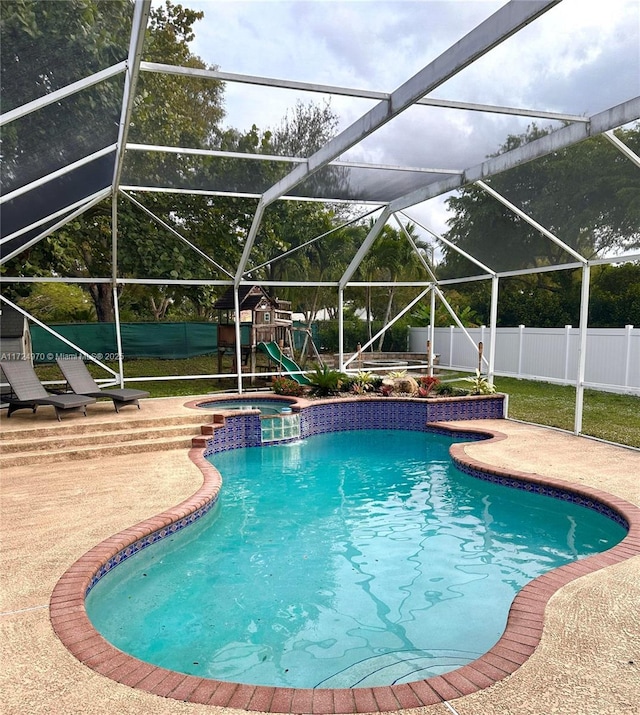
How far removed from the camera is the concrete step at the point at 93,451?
695 cm

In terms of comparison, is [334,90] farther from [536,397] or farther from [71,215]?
[536,397]

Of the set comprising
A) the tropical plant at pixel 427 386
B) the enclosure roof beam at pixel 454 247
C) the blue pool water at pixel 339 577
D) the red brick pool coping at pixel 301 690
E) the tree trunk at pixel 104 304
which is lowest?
the blue pool water at pixel 339 577

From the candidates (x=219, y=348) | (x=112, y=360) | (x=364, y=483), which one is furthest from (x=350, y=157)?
(x=112, y=360)

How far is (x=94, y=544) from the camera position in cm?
422

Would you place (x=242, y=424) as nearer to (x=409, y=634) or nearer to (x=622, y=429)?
(x=409, y=634)

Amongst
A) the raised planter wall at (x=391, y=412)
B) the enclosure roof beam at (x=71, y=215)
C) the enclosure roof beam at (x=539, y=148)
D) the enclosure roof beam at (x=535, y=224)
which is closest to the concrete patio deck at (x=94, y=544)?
the enclosure roof beam at (x=535, y=224)

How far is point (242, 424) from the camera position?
9.19 meters

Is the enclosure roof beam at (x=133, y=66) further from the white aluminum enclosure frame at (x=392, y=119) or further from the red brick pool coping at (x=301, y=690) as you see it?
the red brick pool coping at (x=301, y=690)

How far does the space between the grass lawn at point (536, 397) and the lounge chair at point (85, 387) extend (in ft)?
5.60

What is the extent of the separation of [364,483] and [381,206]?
5870mm

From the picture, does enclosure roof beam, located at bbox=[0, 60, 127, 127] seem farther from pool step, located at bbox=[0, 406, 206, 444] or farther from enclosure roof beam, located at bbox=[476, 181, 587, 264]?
enclosure roof beam, located at bbox=[476, 181, 587, 264]

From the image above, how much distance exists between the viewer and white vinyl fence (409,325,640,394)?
13.2 metres

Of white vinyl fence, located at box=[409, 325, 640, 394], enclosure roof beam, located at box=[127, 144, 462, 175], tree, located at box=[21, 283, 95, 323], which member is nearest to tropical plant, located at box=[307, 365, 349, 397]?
white vinyl fence, located at box=[409, 325, 640, 394]

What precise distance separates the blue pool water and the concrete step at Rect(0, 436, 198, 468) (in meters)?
1.34
